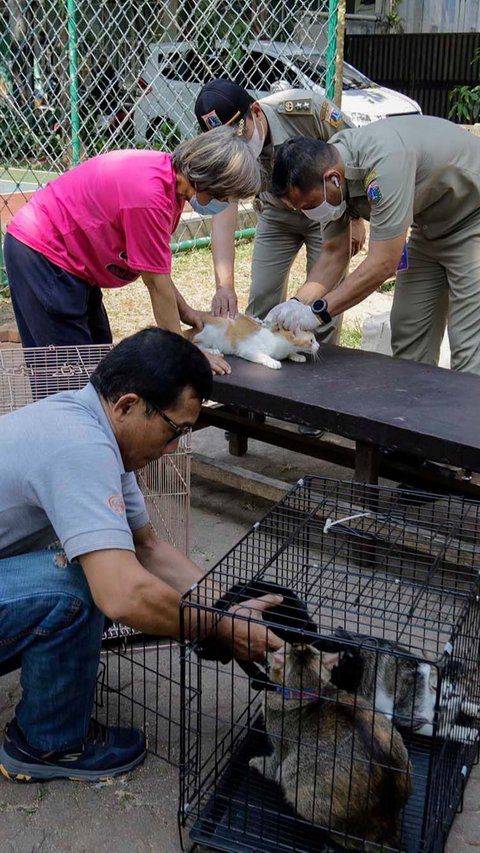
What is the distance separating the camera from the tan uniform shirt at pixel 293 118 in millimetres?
4027

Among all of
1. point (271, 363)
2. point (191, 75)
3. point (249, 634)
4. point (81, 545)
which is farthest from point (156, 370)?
point (191, 75)

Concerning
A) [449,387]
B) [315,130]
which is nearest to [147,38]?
[315,130]

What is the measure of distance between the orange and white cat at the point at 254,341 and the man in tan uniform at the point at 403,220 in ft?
0.24

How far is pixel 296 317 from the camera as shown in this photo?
4.02 meters

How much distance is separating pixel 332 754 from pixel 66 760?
0.73m

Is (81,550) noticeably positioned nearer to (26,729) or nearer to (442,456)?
(26,729)

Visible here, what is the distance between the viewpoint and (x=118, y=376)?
2.08 meters

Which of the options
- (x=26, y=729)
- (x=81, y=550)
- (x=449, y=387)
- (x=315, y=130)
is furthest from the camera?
(x=315, y=130)

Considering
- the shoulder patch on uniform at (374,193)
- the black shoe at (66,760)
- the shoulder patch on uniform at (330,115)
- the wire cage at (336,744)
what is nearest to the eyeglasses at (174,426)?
the wire cage at (336,744)

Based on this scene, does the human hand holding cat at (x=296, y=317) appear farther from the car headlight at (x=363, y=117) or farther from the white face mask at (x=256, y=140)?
the car headlight at (x=363, y=117)

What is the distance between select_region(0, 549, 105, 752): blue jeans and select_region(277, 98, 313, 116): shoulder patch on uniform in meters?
2.61

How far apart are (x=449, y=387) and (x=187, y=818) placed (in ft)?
6.59

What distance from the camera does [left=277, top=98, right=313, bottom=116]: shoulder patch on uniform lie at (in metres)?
4.06

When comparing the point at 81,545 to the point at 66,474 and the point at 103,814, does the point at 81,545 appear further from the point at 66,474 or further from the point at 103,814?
the point at 103,814
